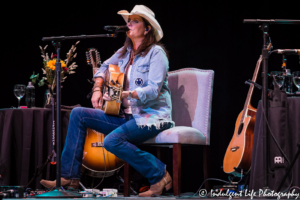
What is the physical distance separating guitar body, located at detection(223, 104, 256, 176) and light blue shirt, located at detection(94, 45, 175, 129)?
58cm

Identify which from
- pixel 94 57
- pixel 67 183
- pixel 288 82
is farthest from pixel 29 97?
pixel 288 82

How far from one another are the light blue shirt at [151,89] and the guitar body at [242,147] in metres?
0.58

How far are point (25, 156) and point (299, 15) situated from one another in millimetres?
2992

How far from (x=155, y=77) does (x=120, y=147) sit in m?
0.65

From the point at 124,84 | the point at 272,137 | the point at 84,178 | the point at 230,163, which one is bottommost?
the point at 84,178

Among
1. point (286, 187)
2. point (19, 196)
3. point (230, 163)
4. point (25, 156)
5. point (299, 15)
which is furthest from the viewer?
point (299, 15)

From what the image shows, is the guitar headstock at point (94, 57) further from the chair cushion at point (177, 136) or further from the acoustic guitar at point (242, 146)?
the acoustic guitar at point (242, 146)

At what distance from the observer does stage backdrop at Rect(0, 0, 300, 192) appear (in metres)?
4.10

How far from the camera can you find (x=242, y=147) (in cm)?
336

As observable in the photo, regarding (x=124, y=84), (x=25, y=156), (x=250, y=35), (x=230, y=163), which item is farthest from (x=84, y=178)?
(x=250, y=35)

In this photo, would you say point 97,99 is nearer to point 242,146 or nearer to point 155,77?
point 155,77

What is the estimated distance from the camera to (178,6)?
443 centimetres

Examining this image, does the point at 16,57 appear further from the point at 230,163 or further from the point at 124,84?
the point at 230,163

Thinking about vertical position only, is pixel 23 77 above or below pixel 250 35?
below
